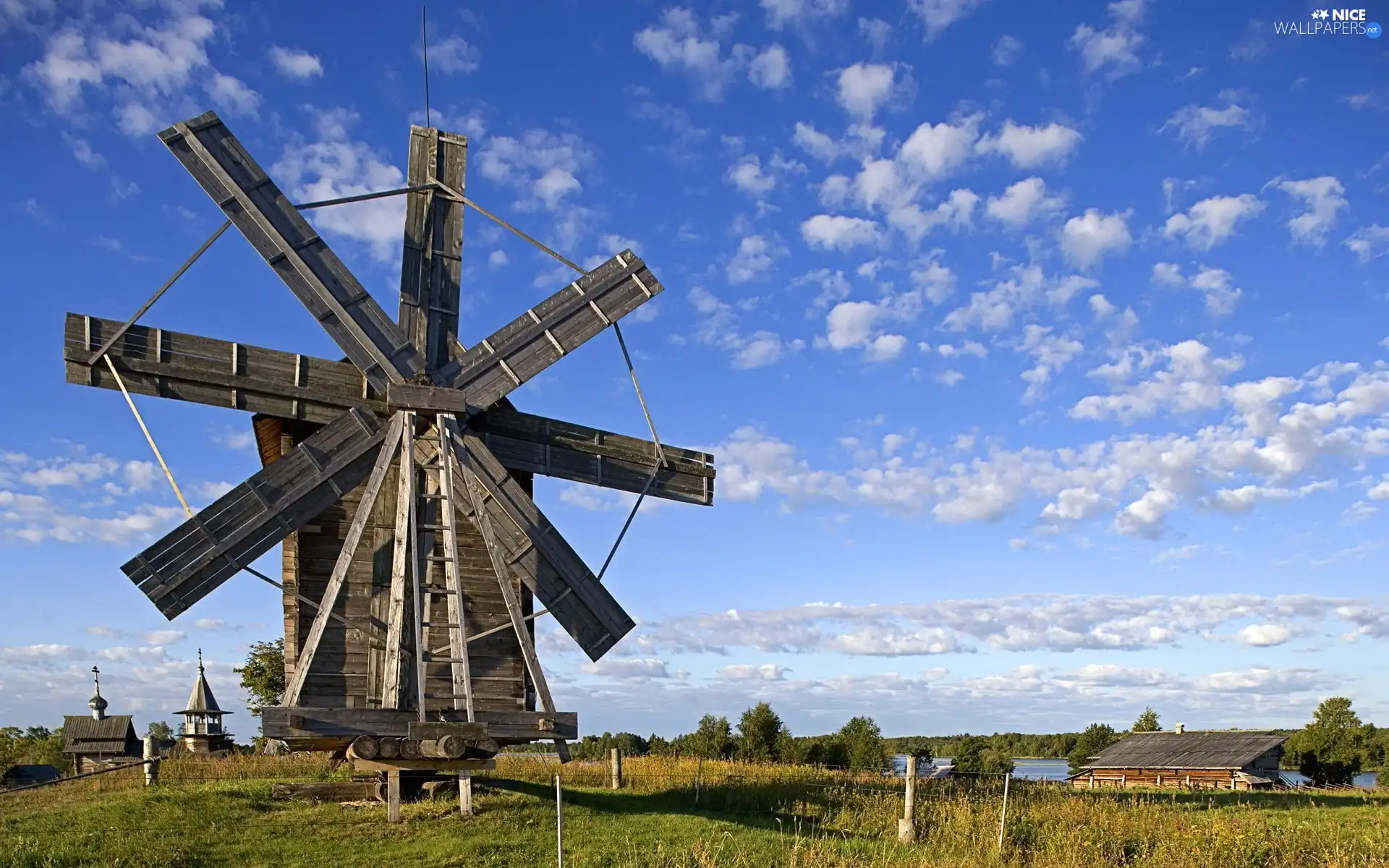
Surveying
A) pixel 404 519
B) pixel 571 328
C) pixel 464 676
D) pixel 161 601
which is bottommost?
pixel 464 676

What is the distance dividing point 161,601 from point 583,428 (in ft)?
20.5

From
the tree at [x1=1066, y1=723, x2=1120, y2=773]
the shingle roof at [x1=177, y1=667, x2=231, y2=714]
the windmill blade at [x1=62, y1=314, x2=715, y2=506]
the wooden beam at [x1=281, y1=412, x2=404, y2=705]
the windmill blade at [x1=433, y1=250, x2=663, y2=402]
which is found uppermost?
the windmill blade at [x1=433, y1=250, x2=663, y2=402]

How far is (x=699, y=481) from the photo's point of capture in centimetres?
1669

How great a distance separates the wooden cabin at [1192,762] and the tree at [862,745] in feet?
28.8

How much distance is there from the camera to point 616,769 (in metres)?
21.2

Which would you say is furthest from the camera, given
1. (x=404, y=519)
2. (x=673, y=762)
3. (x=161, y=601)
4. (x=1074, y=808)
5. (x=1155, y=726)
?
(x=1155, y=726)

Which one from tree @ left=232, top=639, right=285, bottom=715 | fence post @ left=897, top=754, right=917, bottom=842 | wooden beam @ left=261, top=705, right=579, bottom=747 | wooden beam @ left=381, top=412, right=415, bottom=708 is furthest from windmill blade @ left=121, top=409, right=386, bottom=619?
tree @ left=232, top=639, right=285, bottom=715

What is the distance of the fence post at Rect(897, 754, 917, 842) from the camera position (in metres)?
15.2

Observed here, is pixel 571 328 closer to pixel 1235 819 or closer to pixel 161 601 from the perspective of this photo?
pixel 161 601

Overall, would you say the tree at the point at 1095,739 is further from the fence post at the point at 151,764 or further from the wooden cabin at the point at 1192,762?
the fence post at the point at 151,764

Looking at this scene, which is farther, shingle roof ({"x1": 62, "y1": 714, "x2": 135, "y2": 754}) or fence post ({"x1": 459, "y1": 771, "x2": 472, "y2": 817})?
shingle roof ({"x1": 62, "y1": 714, "x2": 135, "y2": 754})

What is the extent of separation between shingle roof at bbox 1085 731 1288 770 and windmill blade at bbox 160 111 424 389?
34.1m

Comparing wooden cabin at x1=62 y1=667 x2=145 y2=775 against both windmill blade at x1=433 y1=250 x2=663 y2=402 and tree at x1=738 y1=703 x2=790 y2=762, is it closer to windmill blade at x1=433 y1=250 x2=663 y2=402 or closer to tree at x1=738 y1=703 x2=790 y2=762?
tree at x1=738 y1=703 x2=790 y2=762

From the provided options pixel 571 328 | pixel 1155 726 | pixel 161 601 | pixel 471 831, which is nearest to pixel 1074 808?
pixel 471 831
